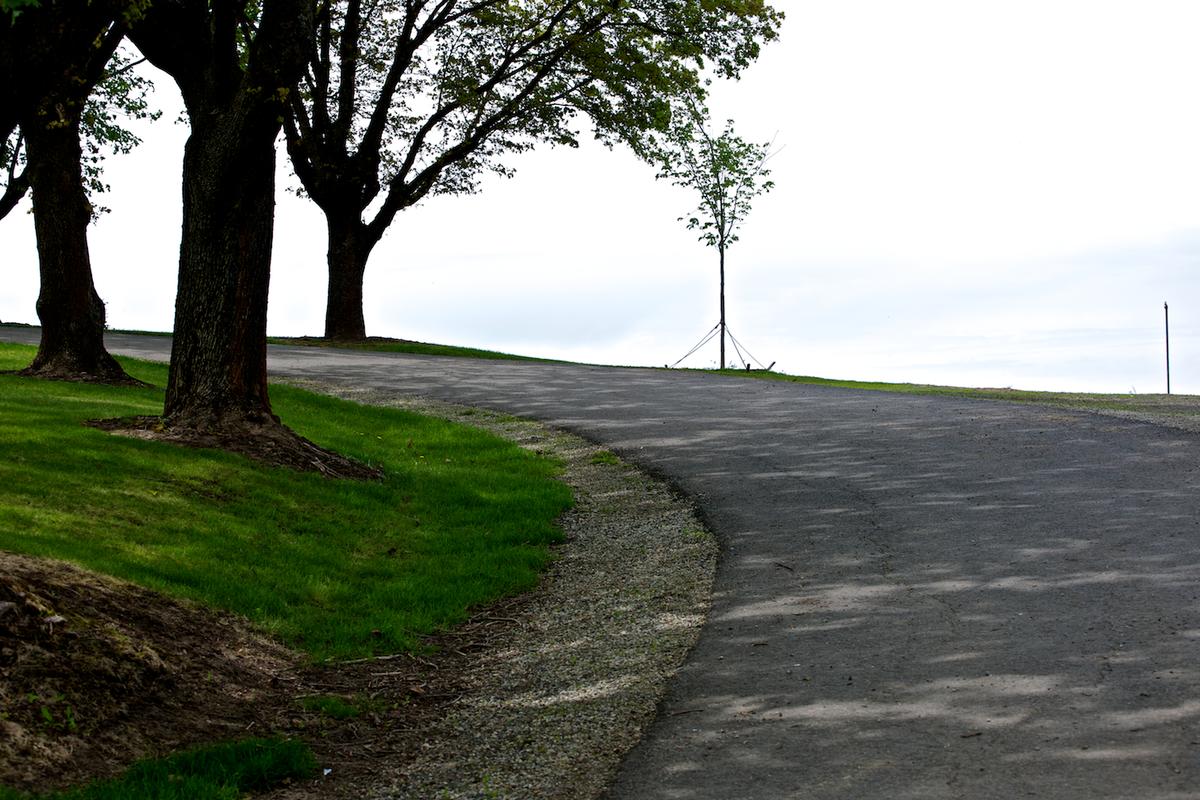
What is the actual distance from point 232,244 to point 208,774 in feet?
28.4

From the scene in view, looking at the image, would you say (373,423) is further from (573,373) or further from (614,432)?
(573,373)

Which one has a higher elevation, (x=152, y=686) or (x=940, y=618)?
(x=940, y=618)

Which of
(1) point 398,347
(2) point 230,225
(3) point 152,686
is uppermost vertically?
(2) point 230,225

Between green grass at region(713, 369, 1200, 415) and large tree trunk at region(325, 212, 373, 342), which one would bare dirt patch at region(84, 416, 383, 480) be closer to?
green grass at region(713, 369, 1200, 415)

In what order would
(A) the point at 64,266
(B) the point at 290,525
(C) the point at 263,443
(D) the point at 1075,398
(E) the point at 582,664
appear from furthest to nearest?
(D) the point at 1075,398 → (A) the point at 64,266 → (C) the point at 263,443 → (B) the point at 290,525 → (E) the point at 582,664

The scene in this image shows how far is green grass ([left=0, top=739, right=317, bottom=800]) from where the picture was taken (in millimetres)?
5277

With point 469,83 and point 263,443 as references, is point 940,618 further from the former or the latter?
point 469,83

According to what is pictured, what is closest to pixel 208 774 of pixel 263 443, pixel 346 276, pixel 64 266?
pixel 263 443

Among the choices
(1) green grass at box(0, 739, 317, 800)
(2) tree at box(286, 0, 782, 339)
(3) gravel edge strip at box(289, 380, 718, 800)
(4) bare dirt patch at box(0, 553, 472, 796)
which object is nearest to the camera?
(1) green grass at box(0, 739, 317, 800)

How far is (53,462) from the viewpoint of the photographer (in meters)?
11.1

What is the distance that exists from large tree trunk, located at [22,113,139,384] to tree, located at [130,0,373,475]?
5682 millimetres

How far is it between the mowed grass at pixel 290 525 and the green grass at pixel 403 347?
17048 millimetres

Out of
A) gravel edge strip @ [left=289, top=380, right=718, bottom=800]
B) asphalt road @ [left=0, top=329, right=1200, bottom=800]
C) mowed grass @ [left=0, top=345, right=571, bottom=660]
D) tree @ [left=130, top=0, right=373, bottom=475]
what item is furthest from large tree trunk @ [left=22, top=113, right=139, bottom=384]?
gravel edge strip @ [left=289, top=380, right=718, bottom=800]

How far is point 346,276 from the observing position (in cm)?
3325
